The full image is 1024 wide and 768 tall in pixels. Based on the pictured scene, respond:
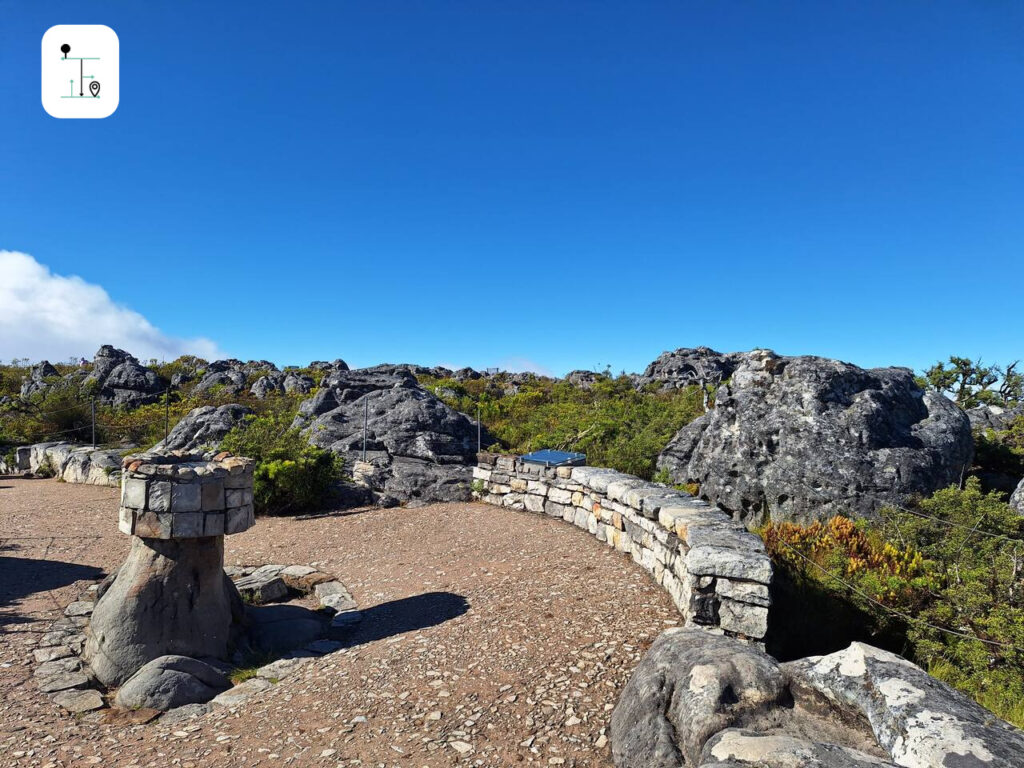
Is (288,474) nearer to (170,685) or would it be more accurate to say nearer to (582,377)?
(170,685)

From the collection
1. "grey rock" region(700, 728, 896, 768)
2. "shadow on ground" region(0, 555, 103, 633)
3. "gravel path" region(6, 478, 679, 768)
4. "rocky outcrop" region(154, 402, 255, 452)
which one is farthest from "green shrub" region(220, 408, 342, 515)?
"grey rock" region(700, 728, 896, 768)

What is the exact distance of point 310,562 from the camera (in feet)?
26.3

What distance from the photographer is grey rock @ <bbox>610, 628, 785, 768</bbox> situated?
3.00 m

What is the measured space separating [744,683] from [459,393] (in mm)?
21883

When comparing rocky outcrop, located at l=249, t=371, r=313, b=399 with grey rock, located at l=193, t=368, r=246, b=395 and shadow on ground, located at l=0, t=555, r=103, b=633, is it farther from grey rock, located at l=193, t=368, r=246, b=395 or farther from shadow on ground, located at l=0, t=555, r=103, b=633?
shadow on ground, located at l=0, t=555, r=103, b=633

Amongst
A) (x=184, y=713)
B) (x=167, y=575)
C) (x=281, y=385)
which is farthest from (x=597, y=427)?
(x=281, y=385)

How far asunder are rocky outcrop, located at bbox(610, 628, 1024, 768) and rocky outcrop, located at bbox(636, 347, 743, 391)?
26.5 metres

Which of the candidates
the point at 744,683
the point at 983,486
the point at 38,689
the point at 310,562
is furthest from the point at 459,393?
the point at 744,683

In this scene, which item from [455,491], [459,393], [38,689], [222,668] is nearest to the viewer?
[38,689]

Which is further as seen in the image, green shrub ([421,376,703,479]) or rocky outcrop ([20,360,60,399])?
rocky outcrop ([20,360,60,399])

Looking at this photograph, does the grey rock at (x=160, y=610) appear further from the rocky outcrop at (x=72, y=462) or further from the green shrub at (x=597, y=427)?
the rocky outcrop at (x=72, y=462)

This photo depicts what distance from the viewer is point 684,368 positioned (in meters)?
34.1

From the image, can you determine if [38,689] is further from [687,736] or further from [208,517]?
[687,736]

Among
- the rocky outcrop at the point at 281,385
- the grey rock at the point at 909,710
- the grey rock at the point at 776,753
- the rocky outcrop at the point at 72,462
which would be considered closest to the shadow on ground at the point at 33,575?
the rocky outcrop at the point at 72,462
